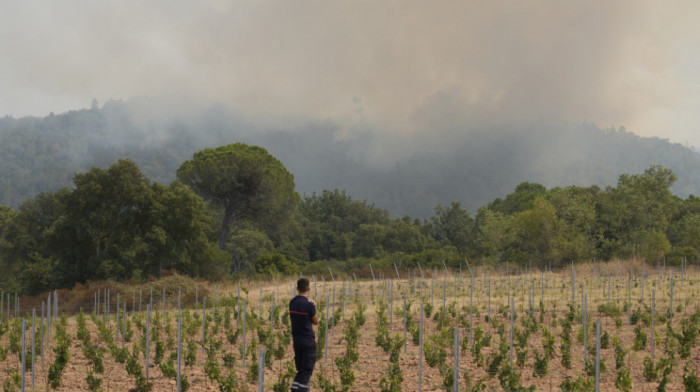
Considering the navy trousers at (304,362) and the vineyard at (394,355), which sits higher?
the navy trousers at (304,362)

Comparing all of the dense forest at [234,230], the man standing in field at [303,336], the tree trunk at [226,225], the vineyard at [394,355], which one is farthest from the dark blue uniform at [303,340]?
the tree trunk at [226,225]

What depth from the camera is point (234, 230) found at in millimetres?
44938

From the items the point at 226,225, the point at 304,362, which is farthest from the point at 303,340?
the point at 226,225

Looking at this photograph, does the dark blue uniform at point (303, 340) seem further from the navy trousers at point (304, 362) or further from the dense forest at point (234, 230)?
the dense forest at point (234, 230)

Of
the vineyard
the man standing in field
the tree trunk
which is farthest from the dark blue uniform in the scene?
the tree trunk

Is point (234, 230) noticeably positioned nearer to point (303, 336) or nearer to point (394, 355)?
point (394, 355)

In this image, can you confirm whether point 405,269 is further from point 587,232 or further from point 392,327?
point 392,327

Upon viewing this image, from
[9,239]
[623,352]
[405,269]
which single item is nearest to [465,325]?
[623,352]

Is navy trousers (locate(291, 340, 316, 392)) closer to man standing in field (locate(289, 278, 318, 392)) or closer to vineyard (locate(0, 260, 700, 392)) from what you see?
man standing in field (locate(289, 278, 318, 392))

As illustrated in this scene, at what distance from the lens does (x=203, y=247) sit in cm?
3070

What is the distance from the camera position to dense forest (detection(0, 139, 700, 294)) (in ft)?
94.2

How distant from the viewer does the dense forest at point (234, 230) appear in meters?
28.7

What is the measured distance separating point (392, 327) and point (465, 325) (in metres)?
1.96

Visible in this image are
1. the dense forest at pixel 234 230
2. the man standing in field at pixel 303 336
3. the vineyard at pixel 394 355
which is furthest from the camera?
the dense forest at pixel 234 230
